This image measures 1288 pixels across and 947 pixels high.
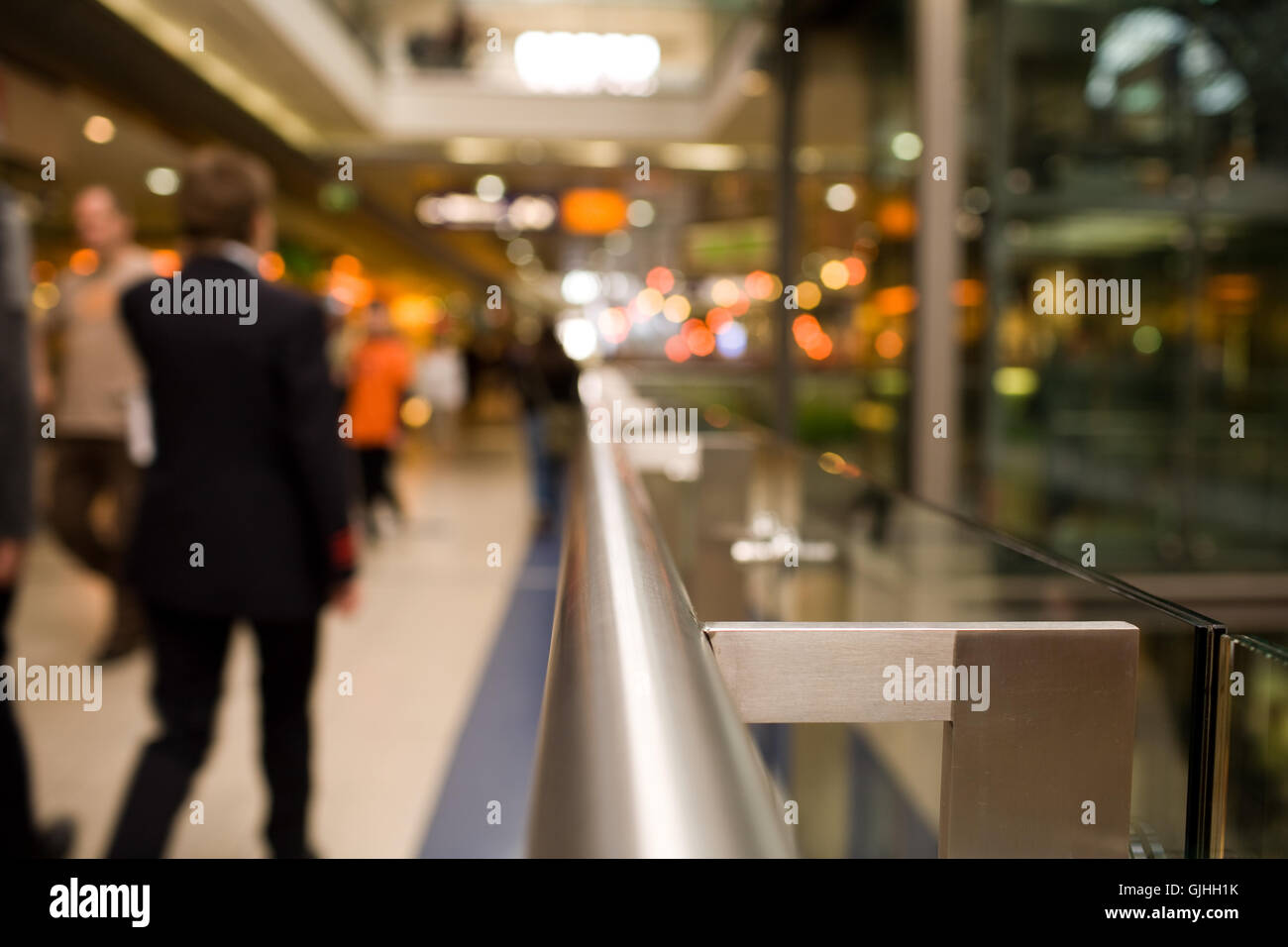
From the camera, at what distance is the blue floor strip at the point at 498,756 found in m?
3.02

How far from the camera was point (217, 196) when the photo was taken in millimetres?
2441

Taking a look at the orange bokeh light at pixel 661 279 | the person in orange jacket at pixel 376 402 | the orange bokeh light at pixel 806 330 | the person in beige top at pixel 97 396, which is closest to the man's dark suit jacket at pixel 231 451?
the person in beige top at pixel 97 396

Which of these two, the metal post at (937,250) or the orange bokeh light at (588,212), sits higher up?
the orange bokeh light at (588,212)

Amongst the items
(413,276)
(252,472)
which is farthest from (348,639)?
(413,276)

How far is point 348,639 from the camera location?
5117mm

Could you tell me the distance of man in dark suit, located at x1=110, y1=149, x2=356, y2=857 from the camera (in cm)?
240

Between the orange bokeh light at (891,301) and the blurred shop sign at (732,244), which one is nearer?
the orange bokeh light at (891,301)

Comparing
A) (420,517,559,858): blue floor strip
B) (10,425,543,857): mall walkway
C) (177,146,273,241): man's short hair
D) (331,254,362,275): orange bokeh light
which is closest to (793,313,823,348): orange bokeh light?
(10,425,543,857): mall walkway

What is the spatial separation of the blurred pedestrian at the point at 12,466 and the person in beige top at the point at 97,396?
71.0 inches

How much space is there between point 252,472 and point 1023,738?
208cm

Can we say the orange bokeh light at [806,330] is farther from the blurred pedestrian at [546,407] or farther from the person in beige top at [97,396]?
the person in beige top at [97,396]
